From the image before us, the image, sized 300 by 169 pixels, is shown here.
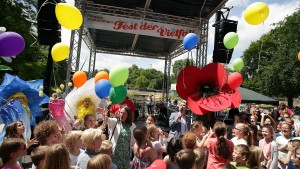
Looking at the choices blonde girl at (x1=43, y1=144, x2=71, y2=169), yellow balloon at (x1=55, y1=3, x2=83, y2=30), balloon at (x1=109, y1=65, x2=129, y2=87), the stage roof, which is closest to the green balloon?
balloon at (x1=109, y1=65, x2=129, y2=87)

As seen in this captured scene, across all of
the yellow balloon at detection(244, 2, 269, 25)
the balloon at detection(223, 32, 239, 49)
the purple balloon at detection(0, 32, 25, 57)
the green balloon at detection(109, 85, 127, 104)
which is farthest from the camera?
the balloon at detection(223, 32, 239, 49)

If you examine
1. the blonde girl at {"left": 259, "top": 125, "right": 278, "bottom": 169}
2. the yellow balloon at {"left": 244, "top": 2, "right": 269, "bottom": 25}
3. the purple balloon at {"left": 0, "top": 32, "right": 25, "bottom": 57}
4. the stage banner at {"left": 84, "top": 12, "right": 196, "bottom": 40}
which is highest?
the stage banner at {"left": 84, "top": 12, "right": 196, "bottom": 40}

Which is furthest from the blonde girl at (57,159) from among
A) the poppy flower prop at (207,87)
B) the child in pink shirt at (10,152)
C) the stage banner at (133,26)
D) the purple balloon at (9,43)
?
the stage banner at (133,26)

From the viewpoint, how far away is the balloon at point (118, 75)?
3854 millimetres

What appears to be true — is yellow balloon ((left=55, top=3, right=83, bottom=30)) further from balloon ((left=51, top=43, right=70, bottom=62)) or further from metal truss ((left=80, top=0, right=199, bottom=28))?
metal truss ((left=80, top=0, right=199, bottom=28))

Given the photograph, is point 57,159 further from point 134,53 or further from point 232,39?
point 134,53

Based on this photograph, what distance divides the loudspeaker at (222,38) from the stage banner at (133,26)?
51.4 inches

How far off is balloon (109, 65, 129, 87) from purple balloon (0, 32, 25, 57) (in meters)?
1.36

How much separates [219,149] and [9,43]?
3026 millimetres

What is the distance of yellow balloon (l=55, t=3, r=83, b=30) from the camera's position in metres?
4.16

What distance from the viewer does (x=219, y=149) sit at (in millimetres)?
2746

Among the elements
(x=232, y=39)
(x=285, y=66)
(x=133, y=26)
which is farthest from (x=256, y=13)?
(x=285, y=66)

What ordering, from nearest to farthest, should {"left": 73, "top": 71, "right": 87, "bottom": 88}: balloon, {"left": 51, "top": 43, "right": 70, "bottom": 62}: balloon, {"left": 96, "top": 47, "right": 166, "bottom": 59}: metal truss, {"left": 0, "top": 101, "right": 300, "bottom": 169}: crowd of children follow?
{"left": 0, "top": 101, "right": 300, "bottom": 169}: crowd of children, {"left": 51, "top": 43, "right": 70, "bottom": 62}: balloon, {"left": 73, "top": 71, "right": 87, "bottom": 88}: balloon, {"left": 96, "top": 47, "right": 166, "bottom": 59}: metal truss

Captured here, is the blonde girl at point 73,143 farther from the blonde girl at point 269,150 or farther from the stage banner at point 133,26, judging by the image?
the stage banner at point 133,26
